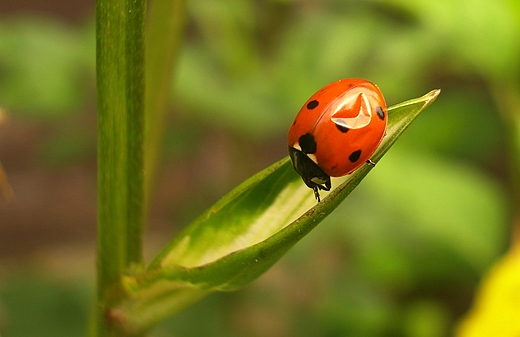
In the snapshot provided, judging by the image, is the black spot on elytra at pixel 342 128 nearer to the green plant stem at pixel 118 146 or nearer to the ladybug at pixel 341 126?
the ladybug at pixel 341 126

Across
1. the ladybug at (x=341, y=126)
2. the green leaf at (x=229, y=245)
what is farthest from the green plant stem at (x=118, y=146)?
the ladybug at (x=341, y=126)

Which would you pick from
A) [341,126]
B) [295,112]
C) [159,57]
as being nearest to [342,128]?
[341,126]

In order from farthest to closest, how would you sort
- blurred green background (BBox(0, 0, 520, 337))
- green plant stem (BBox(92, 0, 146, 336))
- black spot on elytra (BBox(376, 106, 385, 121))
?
blurred green background (BBox(0, 0, 520, 337)) → black spot on elytra (BBox(376, 106, 385, 121)) → green plant stem (BBox(92, 0, 146, 336))

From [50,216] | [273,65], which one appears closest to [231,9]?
[273,65]

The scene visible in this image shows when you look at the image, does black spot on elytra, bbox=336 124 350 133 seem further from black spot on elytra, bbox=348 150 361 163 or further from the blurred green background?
the blurred green background

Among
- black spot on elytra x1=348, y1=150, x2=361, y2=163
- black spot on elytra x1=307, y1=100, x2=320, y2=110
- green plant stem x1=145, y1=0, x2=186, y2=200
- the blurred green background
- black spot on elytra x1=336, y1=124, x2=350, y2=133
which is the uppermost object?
green plant stem x1=145, y1=0, x2=186, y2=200

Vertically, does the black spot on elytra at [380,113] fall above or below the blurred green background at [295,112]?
above

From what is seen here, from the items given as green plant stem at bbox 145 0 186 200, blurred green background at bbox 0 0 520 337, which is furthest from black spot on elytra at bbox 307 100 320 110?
blurred green background at bbox 0 0 520 337
